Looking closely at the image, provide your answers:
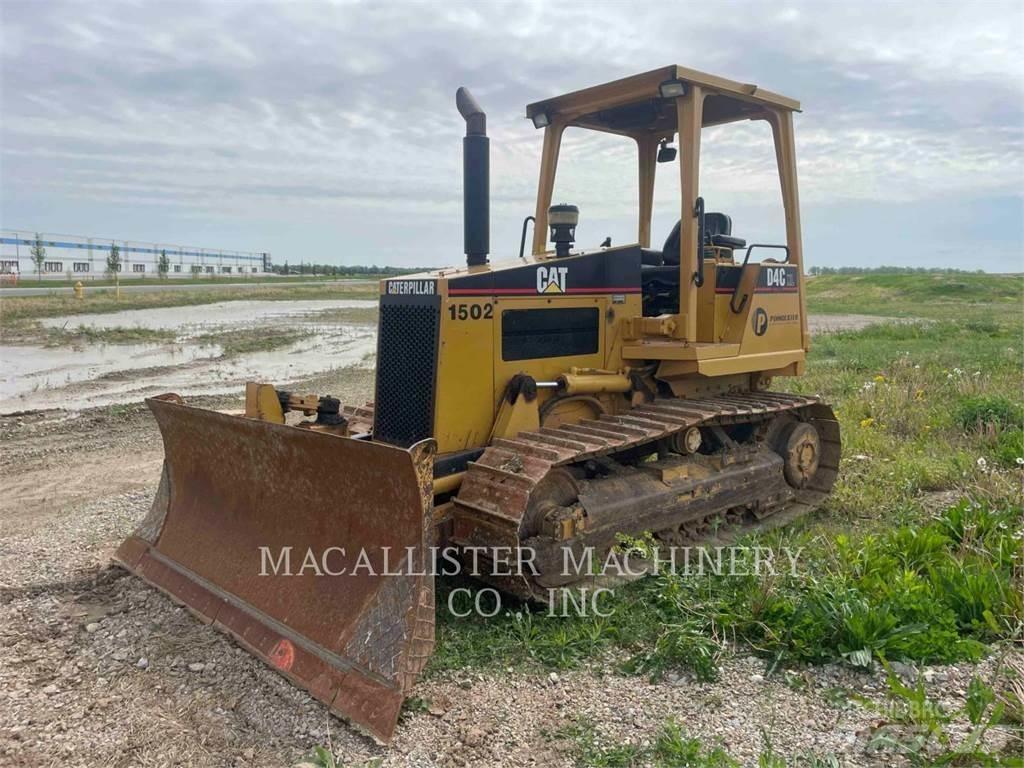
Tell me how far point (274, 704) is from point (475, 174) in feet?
10.6

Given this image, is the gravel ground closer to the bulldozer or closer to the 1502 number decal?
the bulldozer

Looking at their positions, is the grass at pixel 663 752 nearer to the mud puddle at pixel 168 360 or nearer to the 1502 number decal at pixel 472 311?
the 1502 number decal at pixel 472 311

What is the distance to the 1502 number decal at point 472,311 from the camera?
4812mm

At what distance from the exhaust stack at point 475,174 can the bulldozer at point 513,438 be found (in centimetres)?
1

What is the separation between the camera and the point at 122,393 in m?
12.3

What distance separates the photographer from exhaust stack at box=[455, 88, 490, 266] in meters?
5.07

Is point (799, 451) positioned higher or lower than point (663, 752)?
higher

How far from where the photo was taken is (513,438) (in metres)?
4.97

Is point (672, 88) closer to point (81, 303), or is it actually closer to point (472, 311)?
point (472, 311)

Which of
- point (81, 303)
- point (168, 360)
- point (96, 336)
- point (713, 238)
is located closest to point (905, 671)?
point (713, 238)

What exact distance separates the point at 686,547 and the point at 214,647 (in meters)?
3.02

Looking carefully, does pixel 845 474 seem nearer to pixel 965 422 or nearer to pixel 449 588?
pixel 965 422

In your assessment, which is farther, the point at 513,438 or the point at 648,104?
the point at 648,104

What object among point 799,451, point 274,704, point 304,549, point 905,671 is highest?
point 799,451
